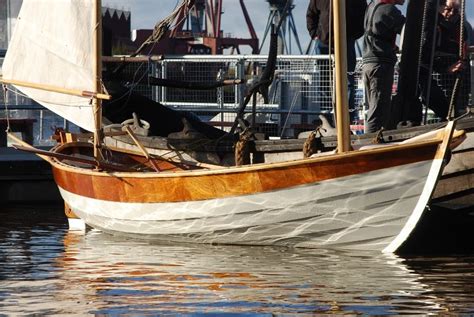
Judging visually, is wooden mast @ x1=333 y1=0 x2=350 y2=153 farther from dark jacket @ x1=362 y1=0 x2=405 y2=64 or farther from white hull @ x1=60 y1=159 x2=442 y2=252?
dark jacket @ x1=362 y1=0 x2=405 y2=64

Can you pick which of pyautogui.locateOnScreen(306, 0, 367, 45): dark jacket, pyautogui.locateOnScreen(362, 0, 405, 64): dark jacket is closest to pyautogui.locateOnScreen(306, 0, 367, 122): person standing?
pyautogui.locateOnScreen(306, 0, 367, 45): dark jacket

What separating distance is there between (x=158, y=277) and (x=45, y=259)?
207 centimetres

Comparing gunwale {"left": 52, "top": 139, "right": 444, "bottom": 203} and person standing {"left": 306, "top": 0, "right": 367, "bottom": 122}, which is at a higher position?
person standing {"left": 306, "top": 0, "right": 367, "bottom": 122}

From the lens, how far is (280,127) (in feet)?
75.4

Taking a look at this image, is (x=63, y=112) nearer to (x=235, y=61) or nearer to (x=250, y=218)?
(x=250, y=218)

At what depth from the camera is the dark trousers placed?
16.5m

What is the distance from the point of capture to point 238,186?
14758 mm

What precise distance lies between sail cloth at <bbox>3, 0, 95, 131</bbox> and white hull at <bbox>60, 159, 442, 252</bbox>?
91.7 inches

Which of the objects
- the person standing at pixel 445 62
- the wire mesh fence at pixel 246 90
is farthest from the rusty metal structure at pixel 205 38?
the person standing at pixel 445 62

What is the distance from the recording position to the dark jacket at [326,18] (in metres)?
18.0

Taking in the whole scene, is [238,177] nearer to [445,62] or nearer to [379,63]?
[379,63]

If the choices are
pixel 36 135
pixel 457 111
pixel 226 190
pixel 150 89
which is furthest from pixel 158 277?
pixel 36 135

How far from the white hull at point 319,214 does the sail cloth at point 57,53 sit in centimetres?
233

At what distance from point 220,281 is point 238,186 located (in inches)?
77.3
